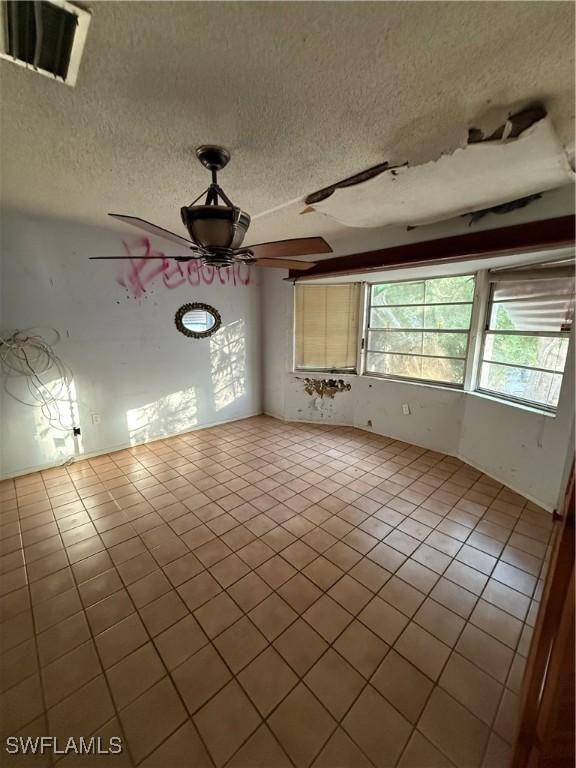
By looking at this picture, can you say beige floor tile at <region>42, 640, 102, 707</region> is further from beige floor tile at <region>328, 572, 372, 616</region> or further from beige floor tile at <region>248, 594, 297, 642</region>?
beige floor tile at <region>328, 572, 372, 616</region>

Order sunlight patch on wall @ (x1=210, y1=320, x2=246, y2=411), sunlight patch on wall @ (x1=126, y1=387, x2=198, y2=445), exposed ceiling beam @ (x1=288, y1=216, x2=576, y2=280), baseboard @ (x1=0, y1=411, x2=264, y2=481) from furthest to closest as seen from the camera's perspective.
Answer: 1. sunlight patch on wall @ (x1=210, y1=320, x2=246, y2=411)
2. sunlight patch on wall @ (x1=126, y1=387, x2=198, y2=445)
3. baseboard @ (x1=0, y1=411, x2=264, y2=481)
4. exposed ceiling beam @ (x1=288, y1=216, x2=576, y2=280)

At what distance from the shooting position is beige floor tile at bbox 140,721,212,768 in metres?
1.06

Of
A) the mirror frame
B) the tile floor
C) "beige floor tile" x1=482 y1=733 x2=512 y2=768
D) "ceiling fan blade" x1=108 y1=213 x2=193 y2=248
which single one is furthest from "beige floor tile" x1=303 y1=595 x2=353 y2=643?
the mirror frame

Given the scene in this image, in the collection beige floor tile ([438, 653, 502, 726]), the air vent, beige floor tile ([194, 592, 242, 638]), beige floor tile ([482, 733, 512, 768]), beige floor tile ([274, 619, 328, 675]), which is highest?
the air vent

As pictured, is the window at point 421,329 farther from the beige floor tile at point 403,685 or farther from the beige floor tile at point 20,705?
the beige floor tile at point 20,705

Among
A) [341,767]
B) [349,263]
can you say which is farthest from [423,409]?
[341,767]

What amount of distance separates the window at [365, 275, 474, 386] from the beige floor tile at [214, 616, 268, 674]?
3.04m

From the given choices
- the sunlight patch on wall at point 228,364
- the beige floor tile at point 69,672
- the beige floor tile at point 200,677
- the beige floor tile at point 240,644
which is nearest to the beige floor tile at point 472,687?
the beige floor tile at point 240,644

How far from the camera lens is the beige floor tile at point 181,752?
3.46 feet

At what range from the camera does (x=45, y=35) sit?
1.03 metres

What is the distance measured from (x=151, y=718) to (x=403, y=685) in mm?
1033

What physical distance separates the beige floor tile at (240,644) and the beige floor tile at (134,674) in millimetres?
269

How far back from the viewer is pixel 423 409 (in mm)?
3537

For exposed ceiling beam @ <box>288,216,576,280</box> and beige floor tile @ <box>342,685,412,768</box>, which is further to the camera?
exposed ceiling beam @ <box>288,216,576,280</box>
